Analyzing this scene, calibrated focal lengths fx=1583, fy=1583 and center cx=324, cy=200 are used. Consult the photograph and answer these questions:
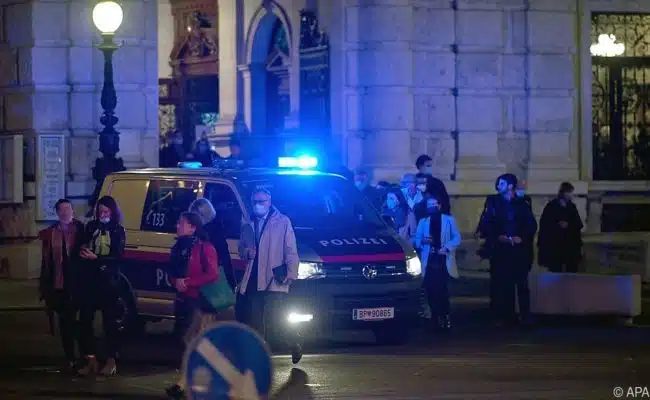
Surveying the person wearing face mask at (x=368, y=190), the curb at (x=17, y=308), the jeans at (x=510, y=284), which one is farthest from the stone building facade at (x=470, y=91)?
the jeans at (x=510, y=284)

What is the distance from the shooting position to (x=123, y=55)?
84.7 ft

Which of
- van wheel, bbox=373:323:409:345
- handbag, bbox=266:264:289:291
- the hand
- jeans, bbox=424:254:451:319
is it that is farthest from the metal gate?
the hand

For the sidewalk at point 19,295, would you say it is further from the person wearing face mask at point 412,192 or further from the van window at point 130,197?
the person wearing face mask at point 412,192

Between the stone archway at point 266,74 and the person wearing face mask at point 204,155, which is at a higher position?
the stone archway at point 266,74

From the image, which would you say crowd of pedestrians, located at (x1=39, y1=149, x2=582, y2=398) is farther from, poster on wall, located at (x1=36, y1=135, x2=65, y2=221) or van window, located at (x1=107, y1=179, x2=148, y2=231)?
poster on wall, located at (x1=36, y1=135, x2=65, y2=221)

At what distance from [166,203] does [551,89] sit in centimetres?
1151

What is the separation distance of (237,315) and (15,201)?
1049cm

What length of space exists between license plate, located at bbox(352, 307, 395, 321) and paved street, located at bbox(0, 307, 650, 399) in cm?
36

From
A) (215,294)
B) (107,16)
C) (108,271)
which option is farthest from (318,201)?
(107,16)

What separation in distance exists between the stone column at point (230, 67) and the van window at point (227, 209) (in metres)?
14.6

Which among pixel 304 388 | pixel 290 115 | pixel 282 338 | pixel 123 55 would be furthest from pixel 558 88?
pixel 304 388

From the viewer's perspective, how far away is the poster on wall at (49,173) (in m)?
24.7

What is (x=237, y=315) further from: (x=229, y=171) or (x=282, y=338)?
(x=229, y=171)

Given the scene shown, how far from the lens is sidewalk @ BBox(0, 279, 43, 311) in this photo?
21391mm
